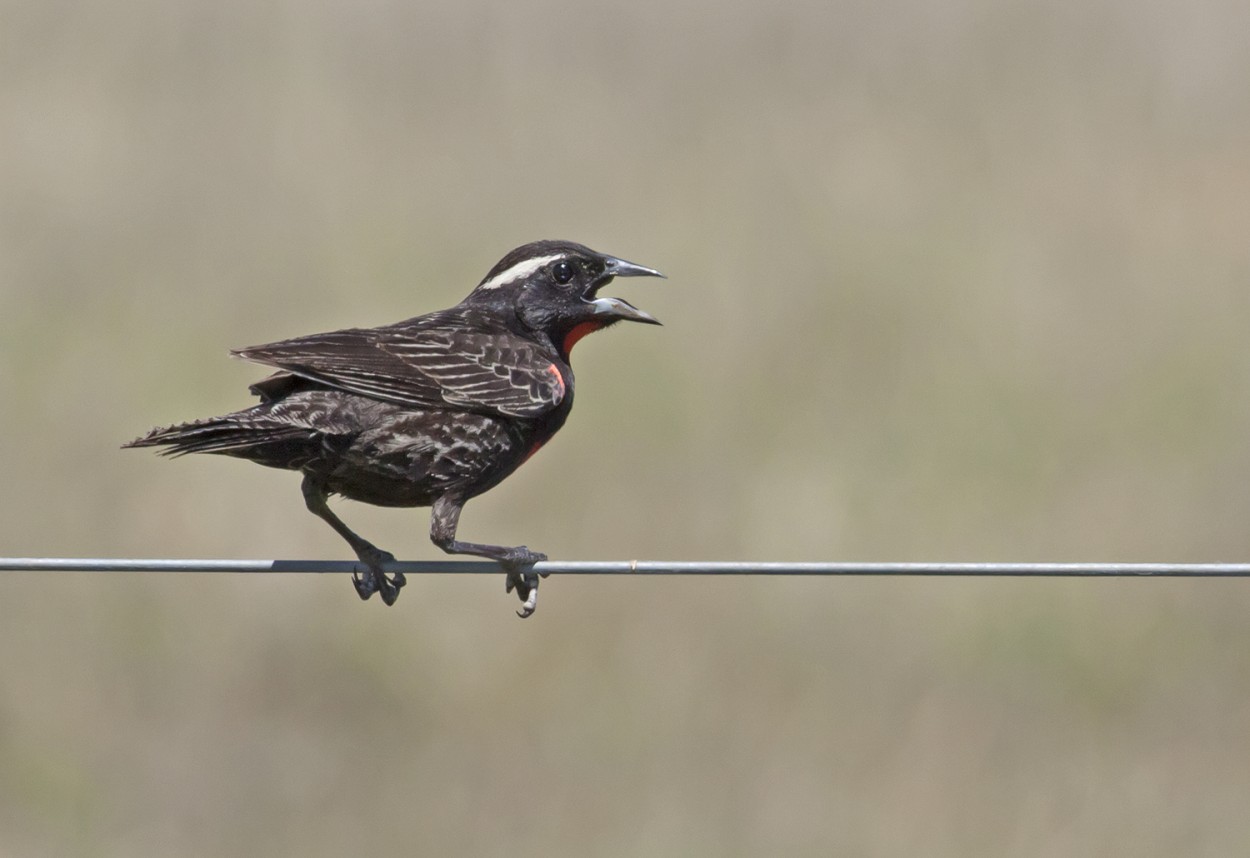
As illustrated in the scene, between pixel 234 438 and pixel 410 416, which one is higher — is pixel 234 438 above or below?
below

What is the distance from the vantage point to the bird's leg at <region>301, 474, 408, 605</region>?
746 cm

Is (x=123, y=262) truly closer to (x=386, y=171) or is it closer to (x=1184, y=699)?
(x=386, y=171)

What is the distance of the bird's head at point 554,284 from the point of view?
308 inches

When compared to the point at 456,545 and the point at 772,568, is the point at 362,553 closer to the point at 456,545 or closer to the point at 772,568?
the point at 456,545

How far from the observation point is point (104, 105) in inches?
568

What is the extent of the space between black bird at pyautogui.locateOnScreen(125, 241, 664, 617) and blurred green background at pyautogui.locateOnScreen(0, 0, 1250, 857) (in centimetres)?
241

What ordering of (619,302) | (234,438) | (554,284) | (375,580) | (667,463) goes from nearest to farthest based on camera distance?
1. (234,438)
2. (375,580)
3. (619,302)
4. (554,284)
5. (667,463)

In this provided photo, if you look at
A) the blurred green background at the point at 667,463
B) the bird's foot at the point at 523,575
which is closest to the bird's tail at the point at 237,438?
the bird's foot at the point at 523,575

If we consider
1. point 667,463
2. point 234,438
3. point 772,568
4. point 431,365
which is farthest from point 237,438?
point 667,463

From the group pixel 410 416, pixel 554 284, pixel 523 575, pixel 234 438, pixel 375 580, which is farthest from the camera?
pixel 554 284

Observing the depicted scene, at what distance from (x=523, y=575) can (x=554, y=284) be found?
1.18 m

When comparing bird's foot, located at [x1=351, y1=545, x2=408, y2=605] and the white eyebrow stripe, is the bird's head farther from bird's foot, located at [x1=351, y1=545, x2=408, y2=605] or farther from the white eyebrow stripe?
bird's foot, located at [x1=351, y1=545, x2=408, y2=605]

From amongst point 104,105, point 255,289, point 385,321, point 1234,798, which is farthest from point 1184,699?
point 104,105

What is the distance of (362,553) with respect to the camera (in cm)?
761
